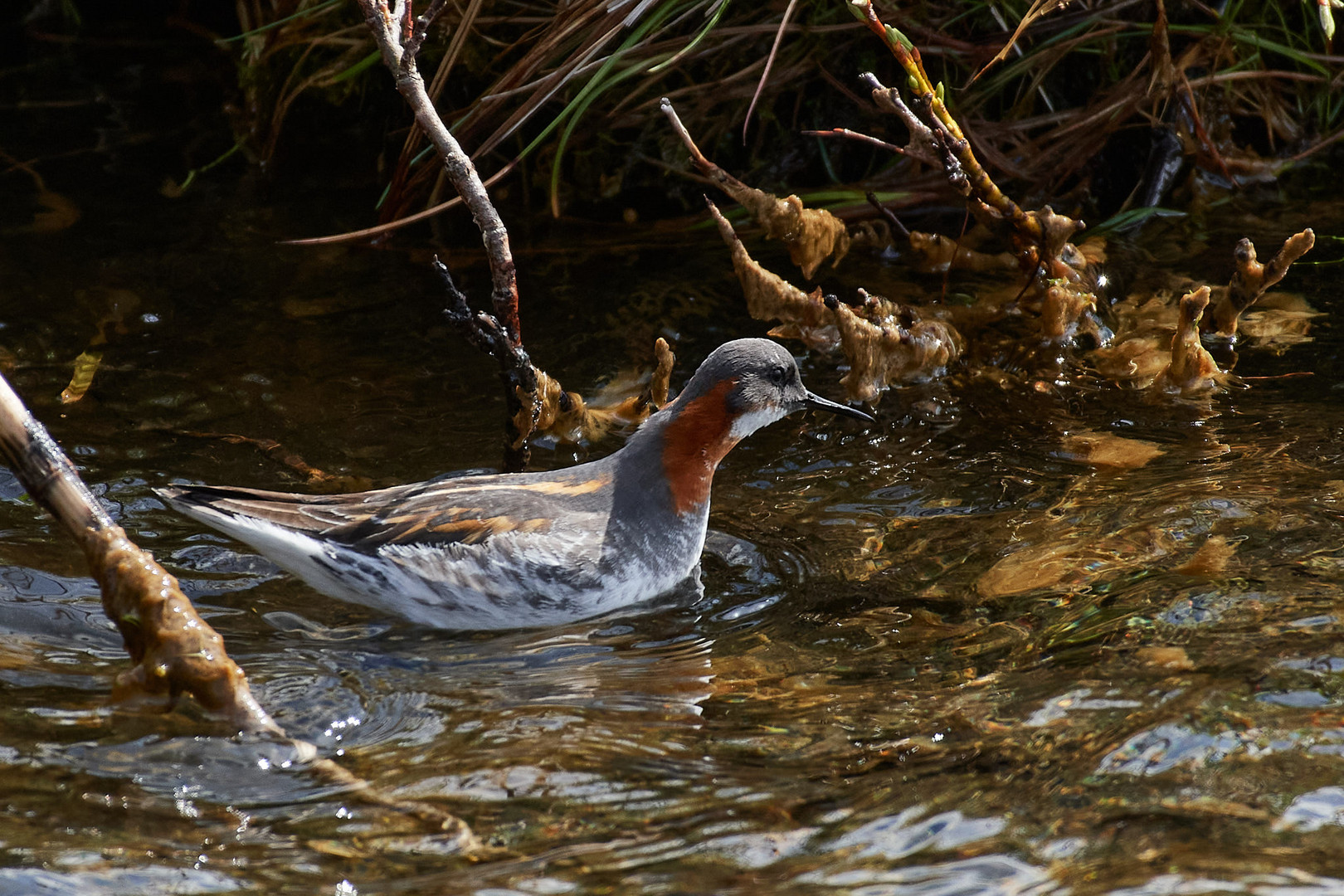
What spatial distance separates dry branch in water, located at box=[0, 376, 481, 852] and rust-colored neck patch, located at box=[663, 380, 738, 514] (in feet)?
5.78

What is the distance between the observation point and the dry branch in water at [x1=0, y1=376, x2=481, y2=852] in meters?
3.24

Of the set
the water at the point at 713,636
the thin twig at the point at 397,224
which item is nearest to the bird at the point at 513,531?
the water at the point at 713,636

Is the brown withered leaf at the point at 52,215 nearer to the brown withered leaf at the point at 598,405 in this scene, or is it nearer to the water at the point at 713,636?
the water at the point at 713,636

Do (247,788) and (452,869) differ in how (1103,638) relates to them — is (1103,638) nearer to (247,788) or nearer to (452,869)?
(452,869)

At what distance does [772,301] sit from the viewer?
5.54 metres

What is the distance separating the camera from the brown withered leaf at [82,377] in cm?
540

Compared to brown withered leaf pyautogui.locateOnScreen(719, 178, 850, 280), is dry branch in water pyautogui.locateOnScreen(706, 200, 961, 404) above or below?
below

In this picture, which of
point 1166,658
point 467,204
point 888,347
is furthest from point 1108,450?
point 467,204

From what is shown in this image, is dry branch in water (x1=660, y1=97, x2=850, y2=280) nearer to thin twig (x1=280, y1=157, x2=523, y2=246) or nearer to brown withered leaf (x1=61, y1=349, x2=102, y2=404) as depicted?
thin twig (x1=280, y1=157, x2=523, y2=246)

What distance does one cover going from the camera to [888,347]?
5.60 m

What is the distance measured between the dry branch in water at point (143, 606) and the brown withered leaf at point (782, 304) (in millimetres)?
2667

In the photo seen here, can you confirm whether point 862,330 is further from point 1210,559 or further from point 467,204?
point 1210,559

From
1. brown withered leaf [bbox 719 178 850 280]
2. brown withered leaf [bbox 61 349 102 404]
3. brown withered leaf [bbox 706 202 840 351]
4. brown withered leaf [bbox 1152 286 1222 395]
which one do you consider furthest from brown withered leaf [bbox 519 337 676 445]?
brown withered leaf [bbox 1152 286 1222 395]

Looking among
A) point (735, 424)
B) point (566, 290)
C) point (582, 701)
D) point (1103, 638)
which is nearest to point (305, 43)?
point (566, 290)
